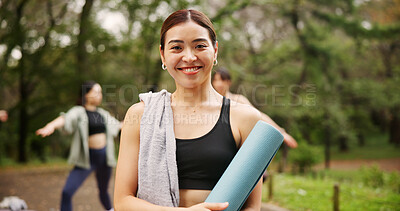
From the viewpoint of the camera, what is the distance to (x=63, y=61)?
15352 mm

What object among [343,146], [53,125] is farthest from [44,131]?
[343,146]

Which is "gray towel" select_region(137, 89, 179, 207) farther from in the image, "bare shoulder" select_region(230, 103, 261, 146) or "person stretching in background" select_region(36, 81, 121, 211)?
"person stretching in background" select_region(36, 81, 121, 211)

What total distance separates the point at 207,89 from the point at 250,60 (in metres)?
16.8

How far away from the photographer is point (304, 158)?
14148 millimetres

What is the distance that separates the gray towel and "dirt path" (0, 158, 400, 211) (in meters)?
5.59

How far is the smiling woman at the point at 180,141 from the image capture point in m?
1.38

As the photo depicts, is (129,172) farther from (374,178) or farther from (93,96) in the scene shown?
(374,178)

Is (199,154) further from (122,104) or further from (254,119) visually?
(122,104)

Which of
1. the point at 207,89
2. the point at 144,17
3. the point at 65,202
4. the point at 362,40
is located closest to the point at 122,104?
the point at 144,17

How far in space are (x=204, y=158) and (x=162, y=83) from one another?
15.8 metres

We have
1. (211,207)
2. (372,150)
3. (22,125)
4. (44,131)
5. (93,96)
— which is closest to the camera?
(211,207)

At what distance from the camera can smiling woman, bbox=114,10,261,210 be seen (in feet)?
4.54

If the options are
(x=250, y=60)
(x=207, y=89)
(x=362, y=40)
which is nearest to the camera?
(x=207, y=89)

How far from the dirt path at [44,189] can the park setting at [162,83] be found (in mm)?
43
